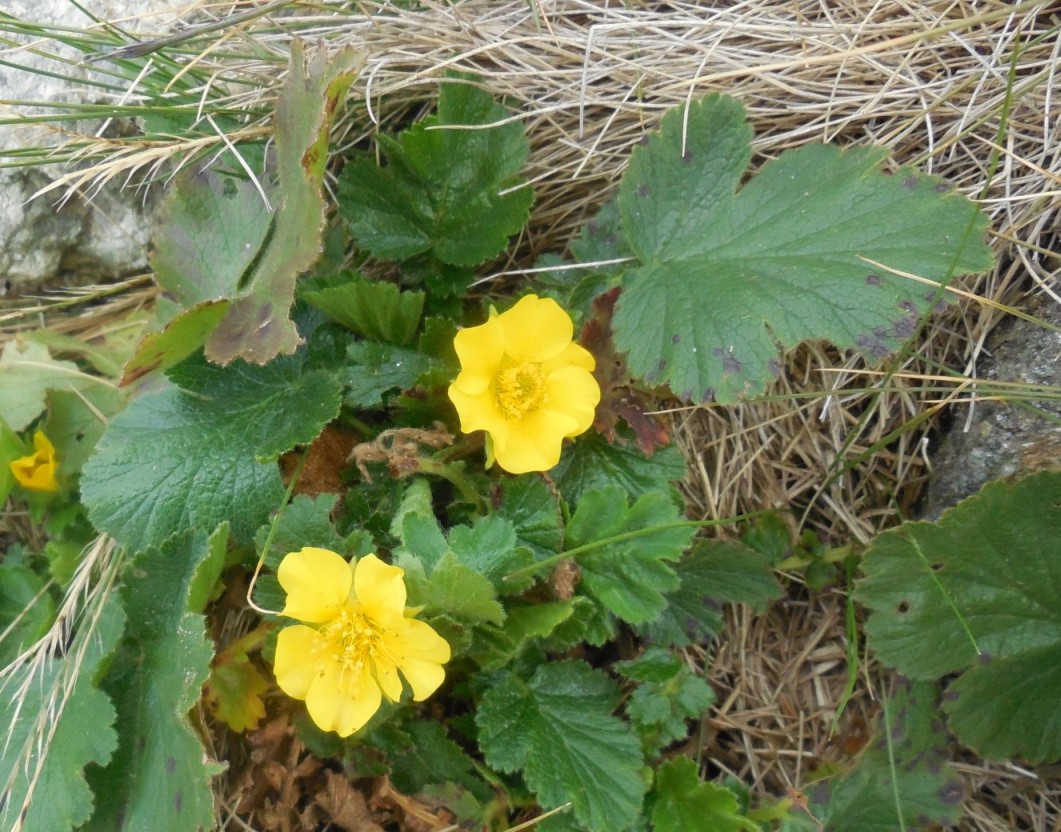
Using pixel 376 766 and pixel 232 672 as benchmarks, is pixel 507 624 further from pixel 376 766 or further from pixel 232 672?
pixel 232 672

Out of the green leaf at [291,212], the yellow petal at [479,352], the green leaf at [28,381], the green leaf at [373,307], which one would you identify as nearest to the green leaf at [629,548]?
the yellow petal at [479,352]

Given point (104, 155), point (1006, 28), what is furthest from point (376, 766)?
point (1006, 28)

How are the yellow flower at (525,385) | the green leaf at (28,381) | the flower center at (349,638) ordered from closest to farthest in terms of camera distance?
the flower center at (349,638) < the yellow flower at (525,385) < the green leaf at (28,381)

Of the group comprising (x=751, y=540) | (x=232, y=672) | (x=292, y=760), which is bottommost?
(x=292, y=760)

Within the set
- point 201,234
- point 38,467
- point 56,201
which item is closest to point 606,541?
point 201,234

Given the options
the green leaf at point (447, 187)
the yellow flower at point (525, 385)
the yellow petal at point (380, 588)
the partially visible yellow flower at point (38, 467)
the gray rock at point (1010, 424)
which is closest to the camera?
the yellow petal at point (380, 588)

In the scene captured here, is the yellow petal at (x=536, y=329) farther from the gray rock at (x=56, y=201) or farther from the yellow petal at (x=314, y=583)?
the gray rock at (x=56, y=201)
